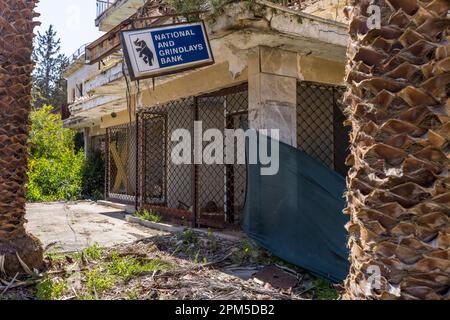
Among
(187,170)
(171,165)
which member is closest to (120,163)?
(171,165)

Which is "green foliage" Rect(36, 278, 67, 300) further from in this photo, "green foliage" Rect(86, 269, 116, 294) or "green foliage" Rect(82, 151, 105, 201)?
"green foliage" Rect(82, 151, 105, 201)

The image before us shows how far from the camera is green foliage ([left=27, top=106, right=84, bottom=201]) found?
1429 cm

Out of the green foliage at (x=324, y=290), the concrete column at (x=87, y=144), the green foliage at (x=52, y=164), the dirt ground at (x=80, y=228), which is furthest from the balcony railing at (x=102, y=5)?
the green foliage at (x=324, y=290)

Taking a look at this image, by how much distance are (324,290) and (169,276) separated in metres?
1.64

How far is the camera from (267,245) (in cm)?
479

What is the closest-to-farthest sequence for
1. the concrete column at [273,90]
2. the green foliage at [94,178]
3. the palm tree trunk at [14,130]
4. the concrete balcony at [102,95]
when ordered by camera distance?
the palm tree trunk at [14,130], the concrete column at [273,90], the concrete balcony at [102,95], the green foliage at [94,178]

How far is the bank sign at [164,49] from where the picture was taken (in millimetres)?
4984

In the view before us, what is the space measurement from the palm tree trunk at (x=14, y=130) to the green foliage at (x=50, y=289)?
1.37 feet

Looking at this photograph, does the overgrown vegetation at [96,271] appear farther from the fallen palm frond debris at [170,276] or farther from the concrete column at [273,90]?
the concrete column at [273,90]

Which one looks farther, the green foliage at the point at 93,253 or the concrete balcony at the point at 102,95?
the concrete balcony at the point at 102,95

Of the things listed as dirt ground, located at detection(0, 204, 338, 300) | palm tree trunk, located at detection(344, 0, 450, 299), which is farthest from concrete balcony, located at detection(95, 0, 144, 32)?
palm tree trunk, located at detection(344, 0, 450, 299)

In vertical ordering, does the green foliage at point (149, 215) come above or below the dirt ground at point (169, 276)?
above

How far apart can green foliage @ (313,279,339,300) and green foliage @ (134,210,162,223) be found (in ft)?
14.1
